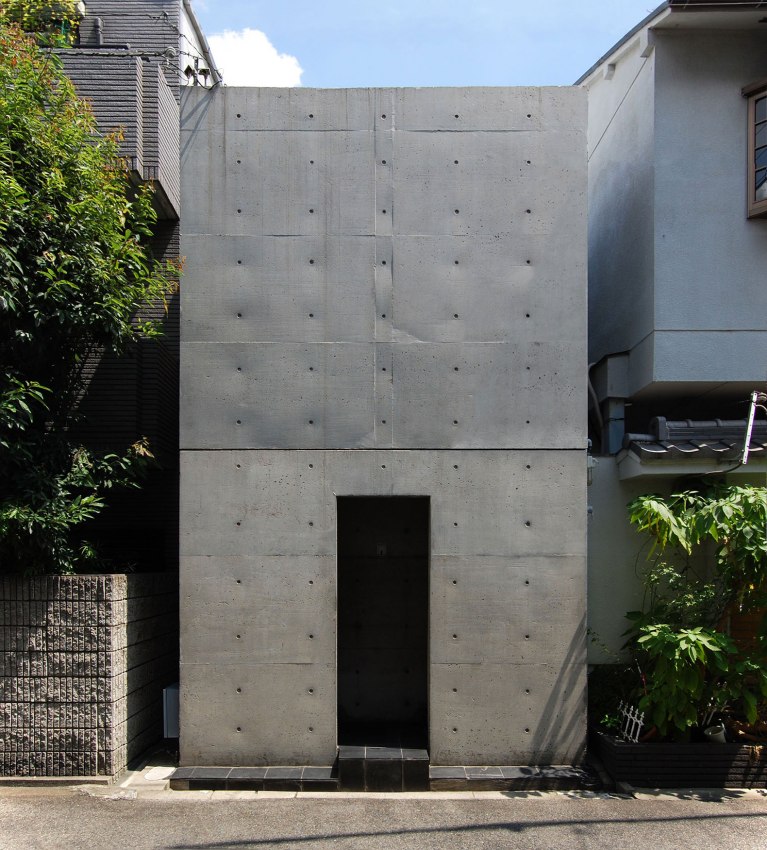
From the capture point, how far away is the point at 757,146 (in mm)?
8508

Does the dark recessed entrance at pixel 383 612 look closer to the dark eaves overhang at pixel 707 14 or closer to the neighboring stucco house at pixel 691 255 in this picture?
the neighboring stucco house at pixel 691 255

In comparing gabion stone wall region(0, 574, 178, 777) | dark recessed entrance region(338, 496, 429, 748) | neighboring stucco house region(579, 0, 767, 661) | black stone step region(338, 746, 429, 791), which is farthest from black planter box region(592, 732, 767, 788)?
gabion stone wall region(0, 574, 178, 777)

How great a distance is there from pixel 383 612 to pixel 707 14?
7872 mm

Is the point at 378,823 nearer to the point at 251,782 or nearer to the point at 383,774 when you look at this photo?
the point at 383,774

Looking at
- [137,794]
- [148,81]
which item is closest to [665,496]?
[137,794]

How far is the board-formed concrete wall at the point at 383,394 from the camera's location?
24.5 ft

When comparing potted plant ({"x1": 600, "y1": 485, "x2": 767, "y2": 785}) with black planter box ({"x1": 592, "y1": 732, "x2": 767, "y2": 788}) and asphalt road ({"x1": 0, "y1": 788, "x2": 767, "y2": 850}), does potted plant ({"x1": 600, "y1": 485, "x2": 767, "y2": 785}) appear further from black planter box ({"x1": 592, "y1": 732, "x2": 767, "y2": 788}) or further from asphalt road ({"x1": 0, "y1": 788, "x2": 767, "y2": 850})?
asphalt road ({"x1": 0, "y1": 788, "x2": 767, "y2": 850})

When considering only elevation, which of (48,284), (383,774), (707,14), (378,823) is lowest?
(378,823)

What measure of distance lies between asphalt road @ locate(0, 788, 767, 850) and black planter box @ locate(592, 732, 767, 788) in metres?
0.23

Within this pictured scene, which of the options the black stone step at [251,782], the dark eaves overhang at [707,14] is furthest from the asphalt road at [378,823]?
the dark eaves overhang at [707,14]

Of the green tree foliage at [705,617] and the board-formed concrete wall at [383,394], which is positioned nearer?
the green tree foliage at [705,617]

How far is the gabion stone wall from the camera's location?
7207 millimetres

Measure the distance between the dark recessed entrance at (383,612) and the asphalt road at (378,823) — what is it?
196 cm

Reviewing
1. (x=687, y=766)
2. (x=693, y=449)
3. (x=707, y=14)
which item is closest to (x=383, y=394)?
(x=693, y=449)
